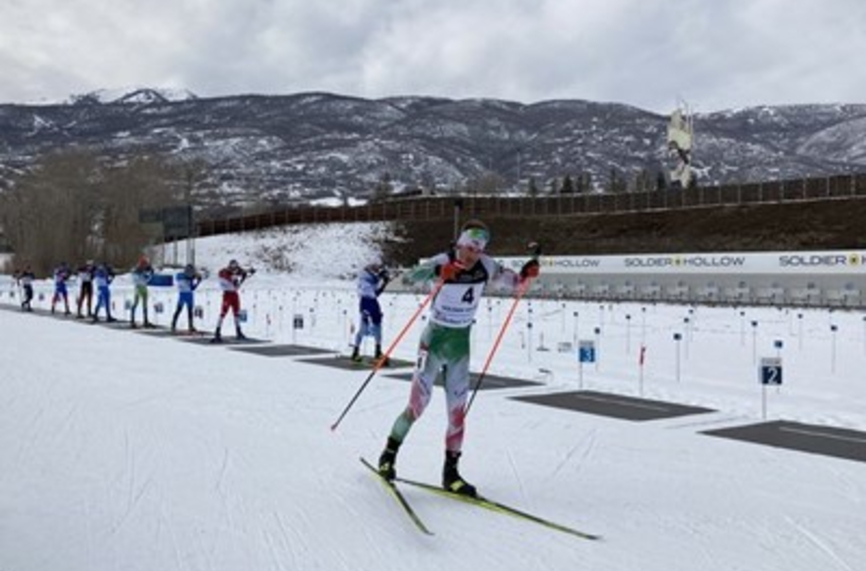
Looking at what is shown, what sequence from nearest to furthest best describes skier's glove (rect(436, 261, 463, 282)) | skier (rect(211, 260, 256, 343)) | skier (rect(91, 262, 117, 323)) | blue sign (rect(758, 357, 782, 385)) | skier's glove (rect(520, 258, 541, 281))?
skier's glove (rect(436, 261, 463, 282)), skier's glove (rect(520, 258, 541, 281)), blue sign (rect(758, 357, 782, 385)), skier (rect(211, 260, 256, 343)), skier (rect(91, 262, 117, 323))

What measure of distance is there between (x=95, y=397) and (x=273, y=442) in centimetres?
397

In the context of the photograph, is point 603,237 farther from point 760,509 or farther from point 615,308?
point 760,509

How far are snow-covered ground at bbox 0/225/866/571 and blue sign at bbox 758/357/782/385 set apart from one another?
460mm

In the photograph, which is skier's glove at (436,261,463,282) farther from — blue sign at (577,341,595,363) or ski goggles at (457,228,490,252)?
blue sign at (577,341,595,363)

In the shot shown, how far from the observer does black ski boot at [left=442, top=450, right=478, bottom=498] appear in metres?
6.79

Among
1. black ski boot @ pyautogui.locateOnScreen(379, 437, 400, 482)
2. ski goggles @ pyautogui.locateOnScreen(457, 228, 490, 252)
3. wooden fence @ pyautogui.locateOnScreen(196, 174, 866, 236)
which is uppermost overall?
wooden fence @ pyautogui.locateOnScreen(196, 174, 866, 236)

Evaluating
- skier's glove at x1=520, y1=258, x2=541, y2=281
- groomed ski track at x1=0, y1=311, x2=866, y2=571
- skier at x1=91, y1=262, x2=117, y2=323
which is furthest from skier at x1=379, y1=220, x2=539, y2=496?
skier at x1=91, y1=262, x2=117, y2=323

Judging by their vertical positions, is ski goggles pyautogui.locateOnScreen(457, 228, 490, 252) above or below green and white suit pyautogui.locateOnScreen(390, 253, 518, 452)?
above

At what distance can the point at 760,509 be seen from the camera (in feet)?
21.7

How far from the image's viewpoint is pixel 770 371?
11.8 m

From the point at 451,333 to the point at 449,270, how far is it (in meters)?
0.52

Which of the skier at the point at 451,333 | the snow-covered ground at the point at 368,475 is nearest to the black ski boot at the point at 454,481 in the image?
the skier at the point at 451,333

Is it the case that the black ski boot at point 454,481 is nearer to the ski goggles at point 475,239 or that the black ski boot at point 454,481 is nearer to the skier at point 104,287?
the ski goggles at point 475,239

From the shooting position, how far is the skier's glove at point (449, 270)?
702 centimetres
